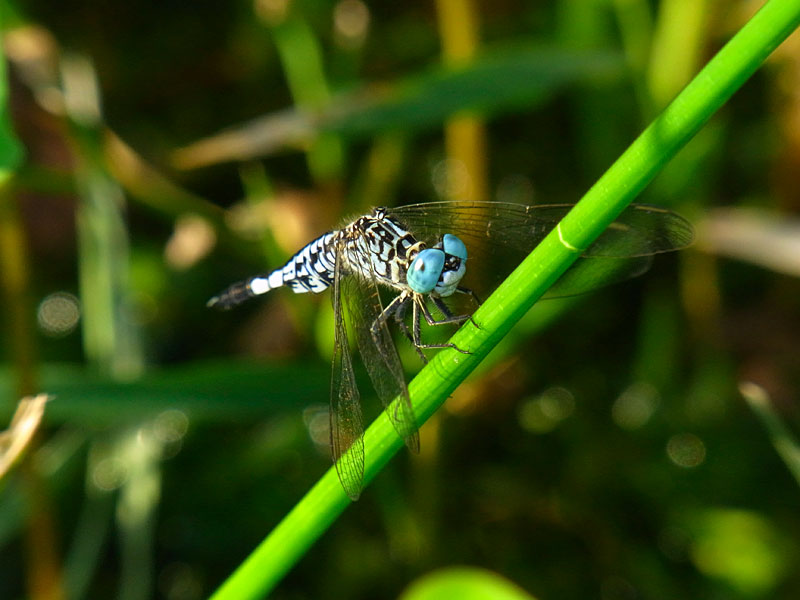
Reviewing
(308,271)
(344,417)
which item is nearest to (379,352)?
(344,417)

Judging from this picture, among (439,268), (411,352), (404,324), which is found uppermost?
(439,268)

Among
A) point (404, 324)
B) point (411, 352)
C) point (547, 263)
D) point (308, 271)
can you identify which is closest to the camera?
point (547, 263)

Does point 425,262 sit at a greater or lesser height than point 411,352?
greater

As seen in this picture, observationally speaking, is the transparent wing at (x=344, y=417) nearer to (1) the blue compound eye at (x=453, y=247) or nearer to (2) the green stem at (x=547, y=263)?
(2) the green stem at (x=547, y=263)

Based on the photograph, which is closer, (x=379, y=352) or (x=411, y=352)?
(x=379, y=352)

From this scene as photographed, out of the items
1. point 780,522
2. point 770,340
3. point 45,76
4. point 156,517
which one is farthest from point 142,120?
point 780,522

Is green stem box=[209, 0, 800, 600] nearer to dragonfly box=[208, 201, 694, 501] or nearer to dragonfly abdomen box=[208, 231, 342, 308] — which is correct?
dragonfly box=[208, 201, 694, 501]

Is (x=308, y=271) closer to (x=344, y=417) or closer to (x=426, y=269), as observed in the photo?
(x=426, y=269)

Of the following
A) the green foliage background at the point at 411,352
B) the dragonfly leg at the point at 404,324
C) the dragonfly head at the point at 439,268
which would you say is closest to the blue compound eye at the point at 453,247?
the dragonfly head at the point at 439,268
